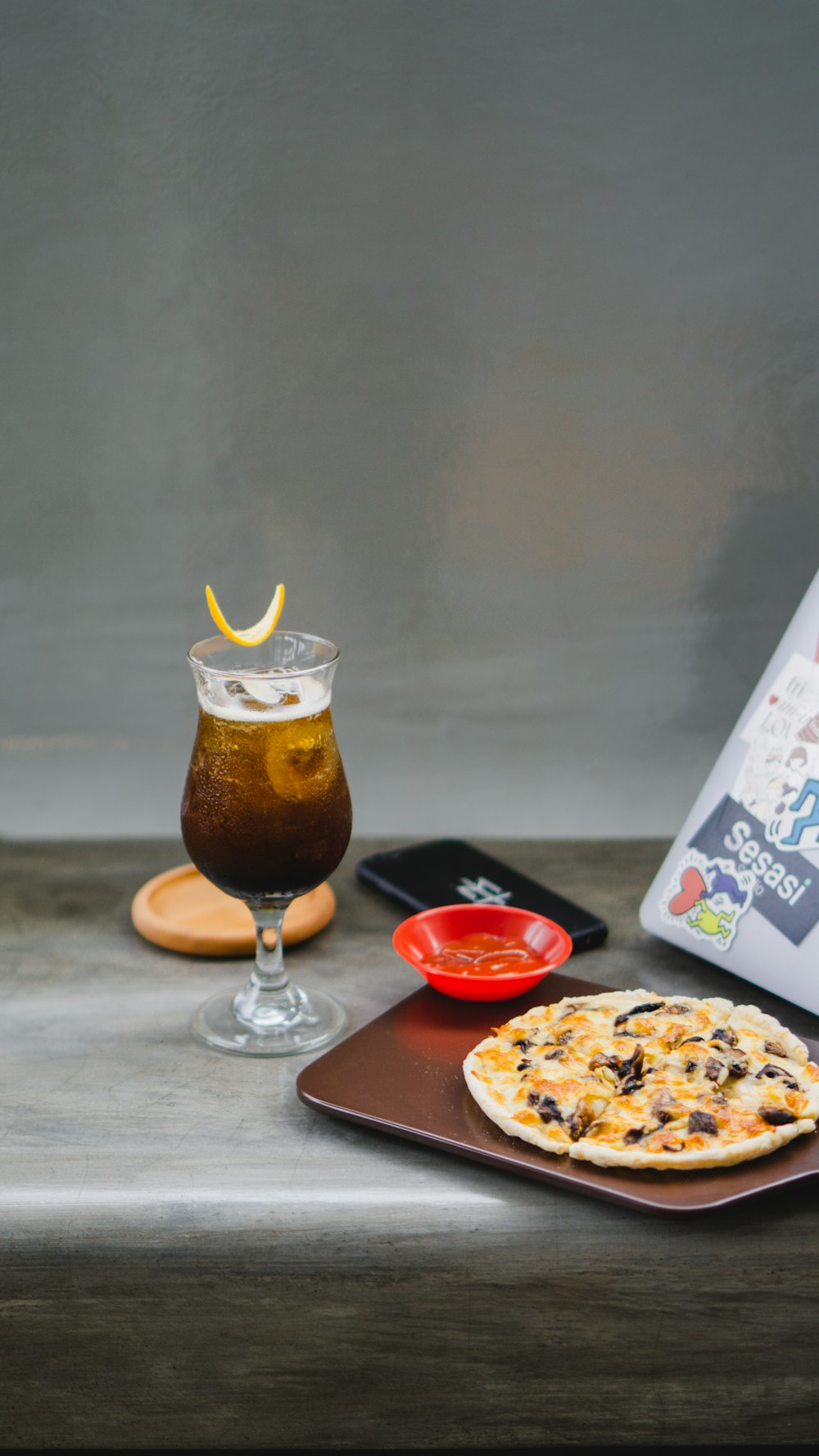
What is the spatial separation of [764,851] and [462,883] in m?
0.38

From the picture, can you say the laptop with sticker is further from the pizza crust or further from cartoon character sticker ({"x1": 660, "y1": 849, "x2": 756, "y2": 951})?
the pizza crust

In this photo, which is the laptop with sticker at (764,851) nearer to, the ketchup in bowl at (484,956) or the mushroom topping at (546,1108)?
the ketchup in bowl at (484,956)

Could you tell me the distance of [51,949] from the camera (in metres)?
1.44

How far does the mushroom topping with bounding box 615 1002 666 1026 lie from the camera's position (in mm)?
1145

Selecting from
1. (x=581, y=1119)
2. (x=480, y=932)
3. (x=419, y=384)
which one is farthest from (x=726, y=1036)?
(x=419, y=384)

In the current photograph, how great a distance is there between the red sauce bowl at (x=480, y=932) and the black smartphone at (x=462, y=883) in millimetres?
103

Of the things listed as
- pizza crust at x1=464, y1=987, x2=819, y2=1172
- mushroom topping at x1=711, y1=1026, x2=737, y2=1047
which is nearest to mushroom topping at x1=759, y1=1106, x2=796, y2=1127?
pizza crust at x1=464, y1=987, x2=819, y2=1172

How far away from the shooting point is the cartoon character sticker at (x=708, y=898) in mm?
1312

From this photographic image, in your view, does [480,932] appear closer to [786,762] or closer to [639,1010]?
[639,1010]

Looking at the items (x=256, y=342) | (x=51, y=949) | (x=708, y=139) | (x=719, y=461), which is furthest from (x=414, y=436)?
(x=51, y=949)

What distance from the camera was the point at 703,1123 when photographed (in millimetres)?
970

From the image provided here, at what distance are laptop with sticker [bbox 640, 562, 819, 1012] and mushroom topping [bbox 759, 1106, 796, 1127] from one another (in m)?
0.26

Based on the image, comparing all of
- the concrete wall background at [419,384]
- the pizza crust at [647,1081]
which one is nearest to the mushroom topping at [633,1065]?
the pizza crust at [647,1081]

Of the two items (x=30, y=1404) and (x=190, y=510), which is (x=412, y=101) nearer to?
(x=190, y=510)
